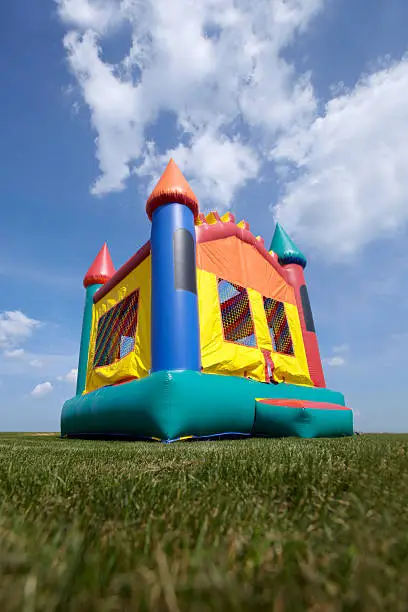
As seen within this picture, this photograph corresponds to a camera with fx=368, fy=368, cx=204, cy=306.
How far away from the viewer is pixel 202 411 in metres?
4.34

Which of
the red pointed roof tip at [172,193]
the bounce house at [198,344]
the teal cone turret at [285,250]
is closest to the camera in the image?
the bounce house at [198,344]

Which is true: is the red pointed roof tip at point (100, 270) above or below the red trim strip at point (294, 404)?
above

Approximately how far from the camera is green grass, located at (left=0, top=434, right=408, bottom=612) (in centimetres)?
34

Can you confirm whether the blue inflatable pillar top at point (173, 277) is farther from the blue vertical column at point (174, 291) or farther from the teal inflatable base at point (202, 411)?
the teal inflatable base at point (202, 411)

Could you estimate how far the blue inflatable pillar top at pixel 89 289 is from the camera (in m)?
7.67

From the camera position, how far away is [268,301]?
21.8 ft

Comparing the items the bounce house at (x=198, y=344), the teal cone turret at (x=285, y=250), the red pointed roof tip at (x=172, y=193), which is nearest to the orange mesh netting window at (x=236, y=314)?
the bounce house at (x=198, y=344)

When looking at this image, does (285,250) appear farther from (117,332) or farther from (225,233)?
(117,332)

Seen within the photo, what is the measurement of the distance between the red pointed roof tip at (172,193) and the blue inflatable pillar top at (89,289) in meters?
3.18

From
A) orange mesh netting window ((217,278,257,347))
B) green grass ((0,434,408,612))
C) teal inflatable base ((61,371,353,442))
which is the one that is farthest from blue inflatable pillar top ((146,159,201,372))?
green grass ((0,434,408,612))

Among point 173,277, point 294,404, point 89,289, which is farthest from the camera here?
point 89,289

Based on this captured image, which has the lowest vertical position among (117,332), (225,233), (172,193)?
(117,332)

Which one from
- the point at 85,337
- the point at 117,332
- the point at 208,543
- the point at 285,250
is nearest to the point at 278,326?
the point at 285,250

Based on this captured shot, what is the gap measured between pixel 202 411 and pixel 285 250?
15.1 ft
